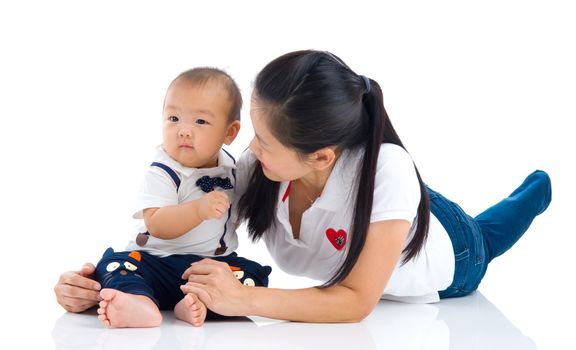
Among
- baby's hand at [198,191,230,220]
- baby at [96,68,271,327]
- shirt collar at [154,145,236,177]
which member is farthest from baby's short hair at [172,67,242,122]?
baby's hand at [198,191,230,220]

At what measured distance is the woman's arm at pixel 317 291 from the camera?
8.82 ft

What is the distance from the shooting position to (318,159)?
8.96 feet

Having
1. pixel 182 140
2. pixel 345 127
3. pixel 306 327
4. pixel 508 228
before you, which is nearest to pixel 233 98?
pixel 182 140

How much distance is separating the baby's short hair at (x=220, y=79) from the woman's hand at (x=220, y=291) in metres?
0.46

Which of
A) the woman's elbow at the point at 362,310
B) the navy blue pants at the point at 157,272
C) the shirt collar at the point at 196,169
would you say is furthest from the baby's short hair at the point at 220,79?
the woman's elbow at the point at 362,310

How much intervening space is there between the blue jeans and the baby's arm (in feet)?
2.50

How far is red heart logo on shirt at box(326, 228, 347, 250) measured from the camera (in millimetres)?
2854

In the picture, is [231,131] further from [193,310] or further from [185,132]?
[193,310]

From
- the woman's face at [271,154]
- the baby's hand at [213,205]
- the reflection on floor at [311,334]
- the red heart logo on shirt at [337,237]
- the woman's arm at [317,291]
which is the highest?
the woman's face at [271,154]

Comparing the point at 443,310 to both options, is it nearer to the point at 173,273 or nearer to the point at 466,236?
the point at 466,236

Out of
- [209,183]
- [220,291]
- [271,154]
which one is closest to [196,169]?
[209,183]

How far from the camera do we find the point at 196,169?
2.89 m

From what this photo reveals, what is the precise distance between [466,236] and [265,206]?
662 millimetres

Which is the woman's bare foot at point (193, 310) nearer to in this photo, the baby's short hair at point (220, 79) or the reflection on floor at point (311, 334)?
the reflection on floor at point (311, 334)
